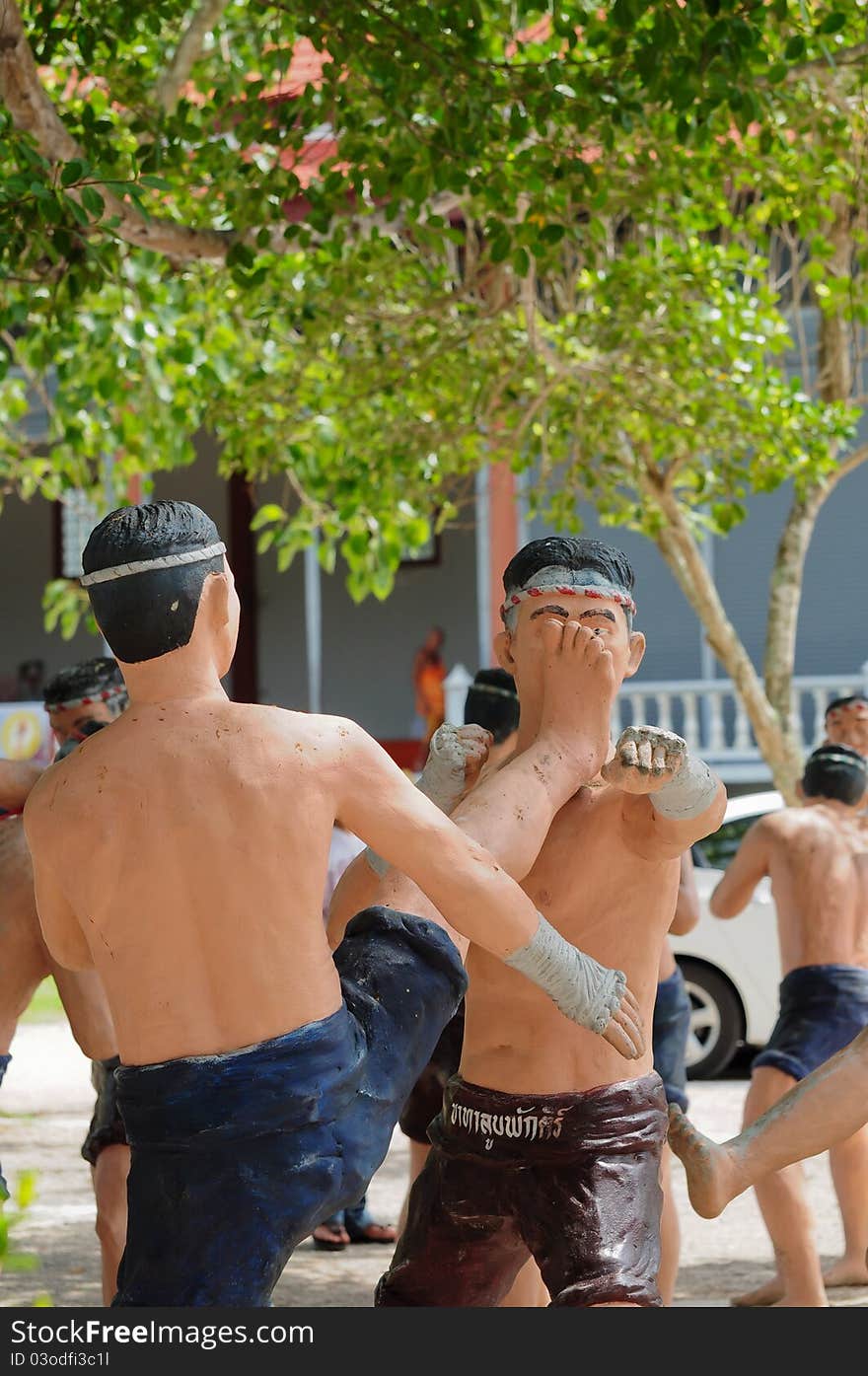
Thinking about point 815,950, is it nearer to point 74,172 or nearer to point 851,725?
point 851,725

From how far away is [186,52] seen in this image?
24.0 feet

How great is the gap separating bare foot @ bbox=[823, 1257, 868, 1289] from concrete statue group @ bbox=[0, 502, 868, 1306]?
2716 millimetres

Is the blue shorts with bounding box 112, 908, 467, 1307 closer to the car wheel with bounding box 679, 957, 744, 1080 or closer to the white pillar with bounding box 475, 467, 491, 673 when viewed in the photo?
the car wheel with bounding box 679, 957, 744, 1080

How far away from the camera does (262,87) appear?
6.18 meters

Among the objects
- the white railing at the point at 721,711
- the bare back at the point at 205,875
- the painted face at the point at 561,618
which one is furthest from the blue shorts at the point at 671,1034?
the white railing at the point at 721,711

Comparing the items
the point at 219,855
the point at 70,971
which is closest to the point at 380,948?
the point at 219,855

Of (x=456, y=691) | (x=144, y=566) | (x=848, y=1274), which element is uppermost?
(x=144, y=566)

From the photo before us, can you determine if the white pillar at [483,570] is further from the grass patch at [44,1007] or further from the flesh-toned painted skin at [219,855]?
the flesh-toned painted skin at [219,855]

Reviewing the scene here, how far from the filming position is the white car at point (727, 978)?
905 cm

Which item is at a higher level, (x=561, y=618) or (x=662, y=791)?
(x=561, y=618)

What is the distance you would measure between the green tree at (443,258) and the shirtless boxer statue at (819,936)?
204 centimetres

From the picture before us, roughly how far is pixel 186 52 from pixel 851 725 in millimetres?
4249

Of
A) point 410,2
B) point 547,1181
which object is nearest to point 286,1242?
point 547,1181

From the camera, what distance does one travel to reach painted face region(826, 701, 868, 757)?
5652 millimetres
